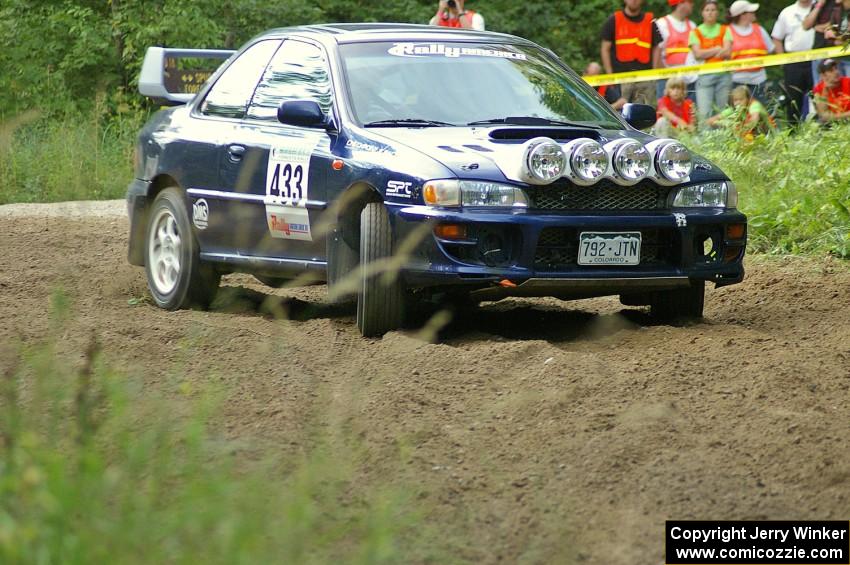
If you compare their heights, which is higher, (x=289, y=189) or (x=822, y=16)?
(x=822, y=16)

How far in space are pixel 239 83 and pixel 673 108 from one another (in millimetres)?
7238

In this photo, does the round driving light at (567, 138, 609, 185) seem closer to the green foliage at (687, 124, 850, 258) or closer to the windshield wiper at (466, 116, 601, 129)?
the windshield wiper at (466, 116, 601, 129)

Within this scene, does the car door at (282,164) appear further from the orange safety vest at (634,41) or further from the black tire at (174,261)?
the orange safety vest at (634,41)

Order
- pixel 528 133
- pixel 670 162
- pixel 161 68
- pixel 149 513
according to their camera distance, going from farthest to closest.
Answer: pixel 161 68, pixel 528 133, pixel 670 162, pixel 149 513

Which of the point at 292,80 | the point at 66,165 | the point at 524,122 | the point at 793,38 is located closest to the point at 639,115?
the point at 524,122

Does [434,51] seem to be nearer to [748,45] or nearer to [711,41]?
[711,41]

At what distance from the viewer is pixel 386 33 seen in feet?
28.0

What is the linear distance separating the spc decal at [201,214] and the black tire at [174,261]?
53 mm

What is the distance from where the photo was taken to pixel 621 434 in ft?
17.7

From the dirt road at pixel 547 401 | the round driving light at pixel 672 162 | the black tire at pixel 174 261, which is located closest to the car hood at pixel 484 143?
the round driving light at pixel 672 162

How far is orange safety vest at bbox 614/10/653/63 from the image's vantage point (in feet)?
56.6

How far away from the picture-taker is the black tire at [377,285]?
7.30 metres

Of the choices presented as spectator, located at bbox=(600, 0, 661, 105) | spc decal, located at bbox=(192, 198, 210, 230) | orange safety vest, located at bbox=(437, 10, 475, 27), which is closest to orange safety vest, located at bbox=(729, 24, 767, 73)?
spectator, located at bbox=(600, 0, 661, 105)

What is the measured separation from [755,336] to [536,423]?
6.99ft
